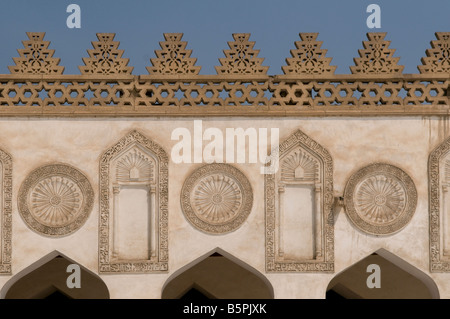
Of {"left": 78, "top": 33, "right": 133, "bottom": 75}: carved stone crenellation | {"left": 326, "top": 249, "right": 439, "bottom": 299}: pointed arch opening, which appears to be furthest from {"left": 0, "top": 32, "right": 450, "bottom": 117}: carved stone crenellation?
{"left": 326, "top": 249, "right": 439, "bottom": 299}: pointed arch opening

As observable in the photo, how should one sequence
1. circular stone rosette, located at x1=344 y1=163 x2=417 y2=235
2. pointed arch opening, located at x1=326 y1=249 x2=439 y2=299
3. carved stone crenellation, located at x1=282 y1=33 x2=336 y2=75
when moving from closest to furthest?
circular stone rosette, located at x1=344 y1=163 x2=417 y2=235
carved stone crenellation, located at x1=282 y1=33 x2=336 y2=75
pointed arch opening, located at x1=326 y1=249 x2=439 y2=299

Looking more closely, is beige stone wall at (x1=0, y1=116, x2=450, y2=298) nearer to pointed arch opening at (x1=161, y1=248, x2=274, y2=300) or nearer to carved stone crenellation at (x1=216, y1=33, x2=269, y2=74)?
carved stone crenellation at (x1=216, y1=33, x2=269, y2=74)

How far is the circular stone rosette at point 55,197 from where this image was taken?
32.1 feet

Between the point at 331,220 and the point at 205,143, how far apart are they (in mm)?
1547

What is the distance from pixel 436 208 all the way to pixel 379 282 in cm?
163

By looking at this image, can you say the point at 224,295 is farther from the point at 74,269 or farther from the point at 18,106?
the point at 18,106

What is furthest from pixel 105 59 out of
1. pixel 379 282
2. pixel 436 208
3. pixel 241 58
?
pixel 379 282

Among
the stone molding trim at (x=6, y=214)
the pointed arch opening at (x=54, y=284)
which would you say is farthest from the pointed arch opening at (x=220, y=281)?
the stone molding trim at (x=6, y=214)

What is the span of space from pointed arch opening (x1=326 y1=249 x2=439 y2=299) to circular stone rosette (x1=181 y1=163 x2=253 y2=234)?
62.7 inches

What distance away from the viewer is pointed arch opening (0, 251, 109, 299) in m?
11.1

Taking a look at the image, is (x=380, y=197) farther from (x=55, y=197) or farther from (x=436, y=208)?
(x=55, y=197)

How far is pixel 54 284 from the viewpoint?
444 inches

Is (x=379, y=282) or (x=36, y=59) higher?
(x=36, y=59)
